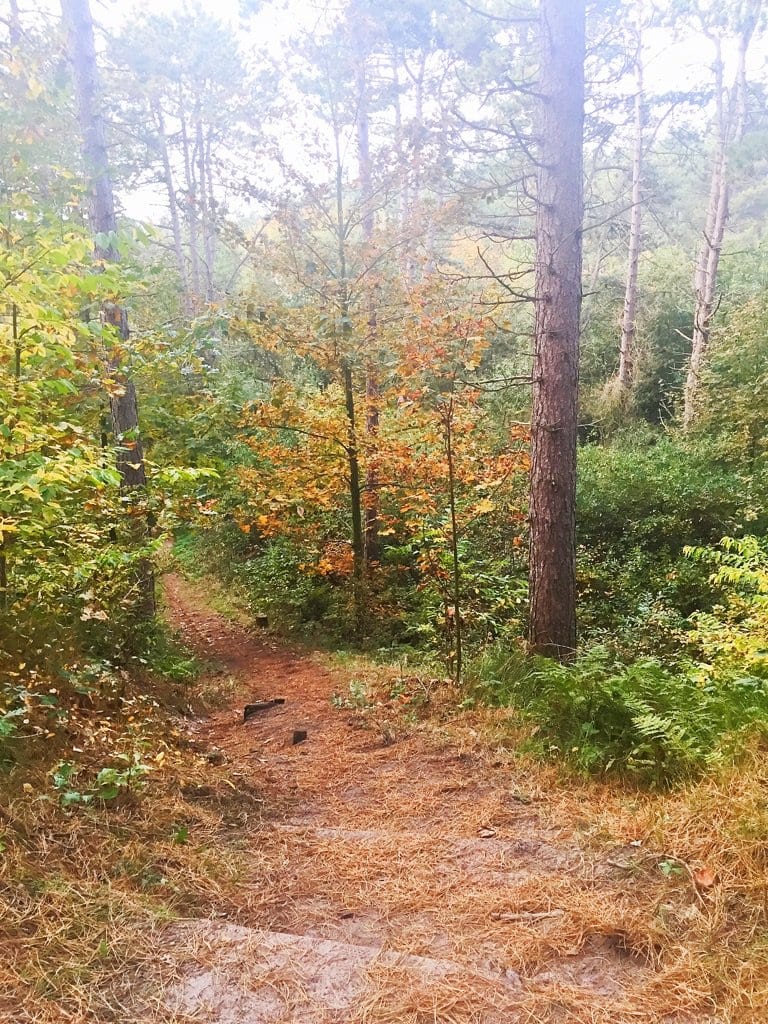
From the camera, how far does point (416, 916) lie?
2631mm

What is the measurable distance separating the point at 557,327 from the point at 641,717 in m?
3.39

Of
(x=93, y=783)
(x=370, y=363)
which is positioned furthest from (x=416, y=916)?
(x=370, y=363)

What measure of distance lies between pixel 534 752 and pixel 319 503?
6.33 m

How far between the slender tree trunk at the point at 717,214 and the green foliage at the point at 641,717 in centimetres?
1092

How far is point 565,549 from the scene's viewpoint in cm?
571

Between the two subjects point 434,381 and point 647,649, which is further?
point 434,381

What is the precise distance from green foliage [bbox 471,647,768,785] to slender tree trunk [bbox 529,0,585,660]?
82 centimetres

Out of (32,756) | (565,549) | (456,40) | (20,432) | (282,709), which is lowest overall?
(282,709)

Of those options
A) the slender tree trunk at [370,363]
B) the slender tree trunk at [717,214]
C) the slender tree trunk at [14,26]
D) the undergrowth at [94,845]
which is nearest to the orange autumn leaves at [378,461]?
the slender tree trunk at [370,363]

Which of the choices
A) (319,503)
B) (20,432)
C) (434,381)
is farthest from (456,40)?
(20,432)

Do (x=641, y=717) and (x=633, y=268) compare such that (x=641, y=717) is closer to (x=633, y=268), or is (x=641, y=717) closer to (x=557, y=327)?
(x=557, y=327)

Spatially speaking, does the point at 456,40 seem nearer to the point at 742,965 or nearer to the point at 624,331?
the point at 624,331

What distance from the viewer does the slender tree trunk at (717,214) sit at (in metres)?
14.6

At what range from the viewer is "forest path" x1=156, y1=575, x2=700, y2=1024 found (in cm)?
207
